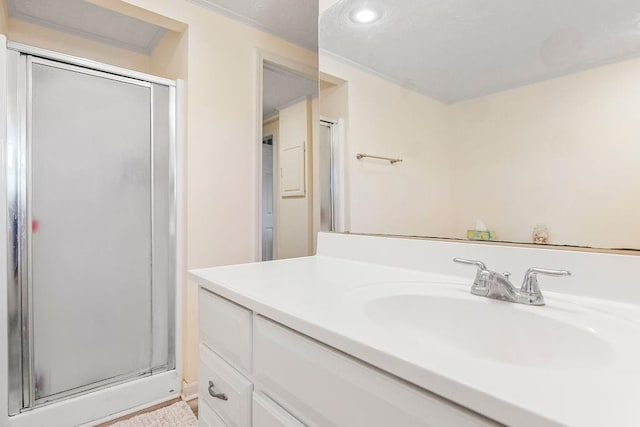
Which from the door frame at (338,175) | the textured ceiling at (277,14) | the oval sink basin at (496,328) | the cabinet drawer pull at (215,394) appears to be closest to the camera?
the oval sink basin at (496,328)

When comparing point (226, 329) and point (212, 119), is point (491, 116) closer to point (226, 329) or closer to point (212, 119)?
point (226, 329)

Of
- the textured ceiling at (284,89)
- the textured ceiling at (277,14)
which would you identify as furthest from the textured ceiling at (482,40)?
the textured ceiling at (284,89)

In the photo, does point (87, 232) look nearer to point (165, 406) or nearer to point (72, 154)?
point (72, 154)

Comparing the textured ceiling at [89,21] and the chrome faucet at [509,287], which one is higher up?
the textured ceiling at [89,21]

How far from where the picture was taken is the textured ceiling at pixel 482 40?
726 mm

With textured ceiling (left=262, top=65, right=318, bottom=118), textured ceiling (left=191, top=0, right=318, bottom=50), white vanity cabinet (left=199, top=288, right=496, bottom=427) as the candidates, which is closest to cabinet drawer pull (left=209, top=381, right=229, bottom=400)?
white vanity cabinet (left=199, top=288, right=496, bottom=427)

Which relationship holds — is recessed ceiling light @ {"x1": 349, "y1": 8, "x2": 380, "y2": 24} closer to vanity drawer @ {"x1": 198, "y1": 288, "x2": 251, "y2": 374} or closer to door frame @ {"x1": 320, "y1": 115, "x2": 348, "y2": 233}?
door frame @ {"x1": 320, "y1": 115, "x2": 348, "y2": 233}

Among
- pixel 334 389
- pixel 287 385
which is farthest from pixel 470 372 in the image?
pixel 287 385

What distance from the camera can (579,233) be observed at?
0.75 metres

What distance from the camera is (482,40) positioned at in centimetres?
92

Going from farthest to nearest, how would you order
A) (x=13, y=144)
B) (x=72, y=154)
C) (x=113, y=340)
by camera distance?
(x=113, y=340) < (x=72, y=154) < (x=13, y=144)

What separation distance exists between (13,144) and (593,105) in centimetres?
205

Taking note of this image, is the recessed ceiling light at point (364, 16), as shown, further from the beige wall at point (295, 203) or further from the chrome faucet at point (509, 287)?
the beige wall at point (295, 203)

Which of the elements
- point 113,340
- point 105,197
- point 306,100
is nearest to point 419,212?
point 105,197
